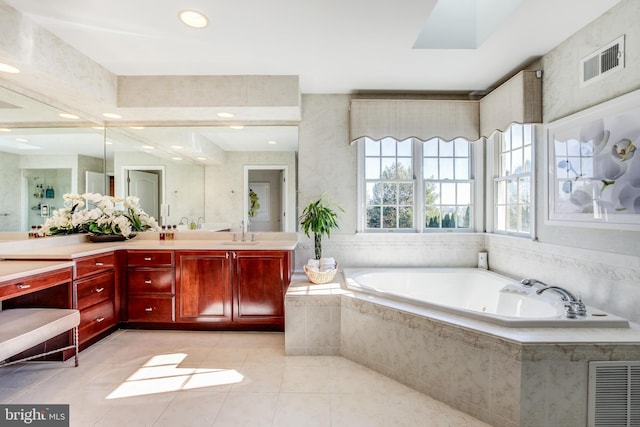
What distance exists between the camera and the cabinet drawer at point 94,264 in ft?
7.73

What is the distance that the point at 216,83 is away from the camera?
2.80 m

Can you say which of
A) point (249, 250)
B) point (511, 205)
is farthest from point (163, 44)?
point (511, 205)

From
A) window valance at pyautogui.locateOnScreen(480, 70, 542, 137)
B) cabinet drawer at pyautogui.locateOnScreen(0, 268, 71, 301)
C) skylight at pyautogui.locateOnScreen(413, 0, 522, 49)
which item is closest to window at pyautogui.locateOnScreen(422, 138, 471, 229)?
window valance at pyautogui.locateOnScreen(480, 70, 542, 137)

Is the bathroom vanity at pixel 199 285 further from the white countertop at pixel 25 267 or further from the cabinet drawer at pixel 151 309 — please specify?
the white countertop at pixel 25 267

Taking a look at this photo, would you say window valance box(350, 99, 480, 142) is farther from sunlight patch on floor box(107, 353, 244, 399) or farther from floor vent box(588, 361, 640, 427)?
sunlight patch on floor box(107, 353, 244, 399)

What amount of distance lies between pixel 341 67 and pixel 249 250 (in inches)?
72.4

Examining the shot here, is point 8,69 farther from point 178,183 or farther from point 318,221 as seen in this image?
point 318,221

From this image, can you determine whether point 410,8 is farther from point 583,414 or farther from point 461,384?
point 583,414

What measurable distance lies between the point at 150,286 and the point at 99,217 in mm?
909

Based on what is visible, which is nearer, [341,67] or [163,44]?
[163,44]

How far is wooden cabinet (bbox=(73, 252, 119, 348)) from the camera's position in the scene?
2.37 metres

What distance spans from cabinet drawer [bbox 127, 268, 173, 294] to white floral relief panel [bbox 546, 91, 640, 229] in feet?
11.0

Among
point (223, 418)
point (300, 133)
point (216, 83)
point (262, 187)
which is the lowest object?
point (223, 418)

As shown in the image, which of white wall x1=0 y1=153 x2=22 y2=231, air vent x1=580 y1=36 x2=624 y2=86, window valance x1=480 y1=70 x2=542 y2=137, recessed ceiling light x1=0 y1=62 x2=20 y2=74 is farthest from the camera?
window valance x1=480 y1=70 x2=542 y2=137
